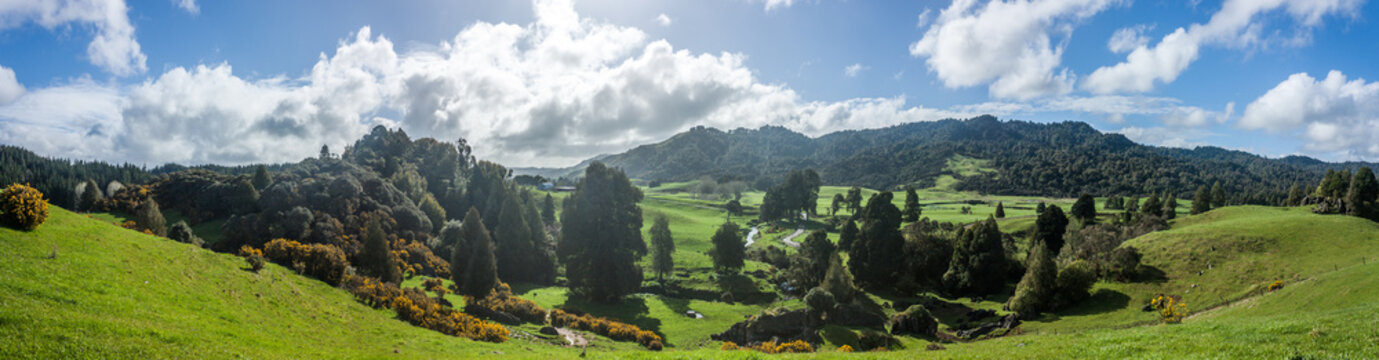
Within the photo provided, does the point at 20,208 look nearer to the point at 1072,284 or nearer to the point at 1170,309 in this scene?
the point at 1170,309

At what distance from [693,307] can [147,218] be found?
6313cm

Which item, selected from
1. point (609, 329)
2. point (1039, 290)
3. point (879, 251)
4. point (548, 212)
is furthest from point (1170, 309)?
point (548, 212)

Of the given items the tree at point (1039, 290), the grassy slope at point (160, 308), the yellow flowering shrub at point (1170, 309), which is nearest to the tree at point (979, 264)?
the tree at point (1039, 290)

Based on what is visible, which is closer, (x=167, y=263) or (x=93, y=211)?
(x=167, y=263)

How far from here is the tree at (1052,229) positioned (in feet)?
225

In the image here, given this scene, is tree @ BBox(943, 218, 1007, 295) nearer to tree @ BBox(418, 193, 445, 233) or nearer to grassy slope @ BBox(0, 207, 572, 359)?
grassy slope @ BBox(0, 207, 572, 359)

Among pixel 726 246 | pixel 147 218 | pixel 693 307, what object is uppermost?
pixel 147 218

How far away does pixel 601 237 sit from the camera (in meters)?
64.2

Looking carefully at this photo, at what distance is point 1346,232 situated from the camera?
44000mm

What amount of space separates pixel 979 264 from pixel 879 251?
11.8m

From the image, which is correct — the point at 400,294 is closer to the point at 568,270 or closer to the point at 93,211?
the point at 568,270

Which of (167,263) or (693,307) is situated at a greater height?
(167,263)

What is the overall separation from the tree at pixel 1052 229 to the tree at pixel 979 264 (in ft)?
43.3

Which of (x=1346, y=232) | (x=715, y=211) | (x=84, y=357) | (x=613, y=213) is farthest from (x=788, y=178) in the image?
(x=84, y=357)
